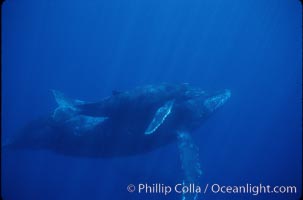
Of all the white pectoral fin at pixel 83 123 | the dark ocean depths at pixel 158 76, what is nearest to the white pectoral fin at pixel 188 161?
the white pectoral fin at pixel 83 123

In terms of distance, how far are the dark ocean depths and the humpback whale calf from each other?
4.40 feet

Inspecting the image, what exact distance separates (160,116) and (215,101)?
3373 millimetres

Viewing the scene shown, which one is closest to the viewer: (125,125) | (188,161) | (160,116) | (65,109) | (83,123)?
(160,116)

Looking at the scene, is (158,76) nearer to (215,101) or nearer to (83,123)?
(215,101)

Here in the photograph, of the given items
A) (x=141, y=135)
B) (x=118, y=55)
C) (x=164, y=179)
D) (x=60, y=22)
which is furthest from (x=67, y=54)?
(x=141, y=135)

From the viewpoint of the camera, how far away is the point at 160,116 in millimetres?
11492

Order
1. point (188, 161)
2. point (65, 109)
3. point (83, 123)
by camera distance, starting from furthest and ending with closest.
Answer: point (65, 109) < point (83, 123) < point (188, 161)

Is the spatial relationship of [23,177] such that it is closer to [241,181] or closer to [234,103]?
[241,181]

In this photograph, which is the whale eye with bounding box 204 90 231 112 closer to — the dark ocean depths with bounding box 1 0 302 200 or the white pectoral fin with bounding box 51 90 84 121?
the dark ocean depths with bounding box 1 0 302 200

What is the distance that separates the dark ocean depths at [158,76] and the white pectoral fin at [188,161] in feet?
15.8

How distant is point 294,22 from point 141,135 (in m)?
32.8

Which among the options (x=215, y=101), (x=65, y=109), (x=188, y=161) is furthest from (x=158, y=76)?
(x=188, y=161)

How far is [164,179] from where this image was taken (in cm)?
1706

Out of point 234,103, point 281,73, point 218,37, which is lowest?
point 234,103
